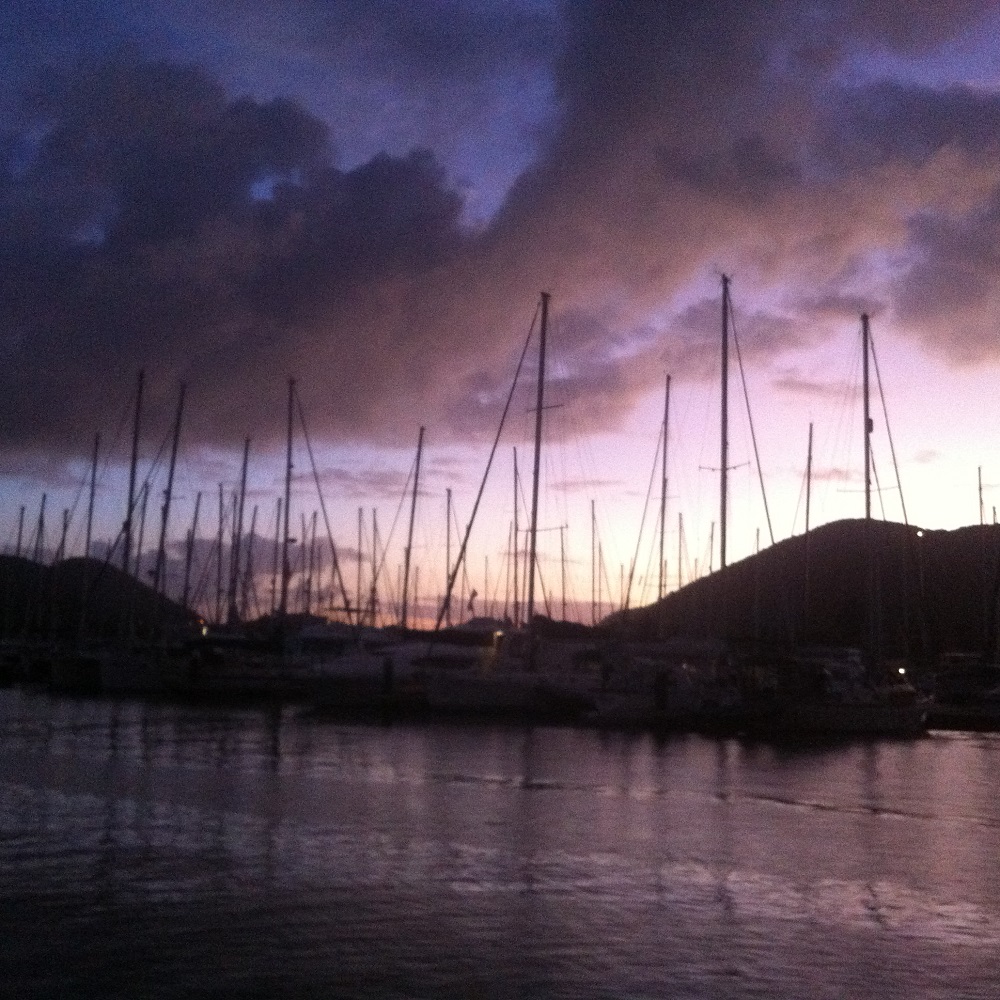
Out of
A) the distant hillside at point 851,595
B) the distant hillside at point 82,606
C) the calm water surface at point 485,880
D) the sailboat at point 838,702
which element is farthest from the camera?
the distant hillside at point 82,606

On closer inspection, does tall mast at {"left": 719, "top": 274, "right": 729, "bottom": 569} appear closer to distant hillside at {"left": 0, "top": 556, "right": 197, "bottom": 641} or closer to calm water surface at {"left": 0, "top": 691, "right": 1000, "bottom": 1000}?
calm water surface at {"left": 0, "top": 691, "right": 1000, "bottom": 1000}

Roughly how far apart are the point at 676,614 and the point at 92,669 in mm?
40423

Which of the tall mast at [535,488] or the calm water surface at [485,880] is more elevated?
the tall mast at [535,488]

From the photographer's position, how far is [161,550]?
65.5 metres

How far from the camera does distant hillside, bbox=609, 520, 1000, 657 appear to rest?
70750 millimetres

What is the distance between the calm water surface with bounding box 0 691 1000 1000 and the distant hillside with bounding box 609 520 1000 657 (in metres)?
34.7

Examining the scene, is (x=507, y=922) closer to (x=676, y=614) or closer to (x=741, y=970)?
(x=741, y=970)

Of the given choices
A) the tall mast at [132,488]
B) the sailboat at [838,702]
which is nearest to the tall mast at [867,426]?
the sailboat at [838,702]

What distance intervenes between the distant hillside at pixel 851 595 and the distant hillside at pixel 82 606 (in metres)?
26.1

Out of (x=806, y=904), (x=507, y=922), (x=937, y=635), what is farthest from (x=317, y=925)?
(x=937, y=635)

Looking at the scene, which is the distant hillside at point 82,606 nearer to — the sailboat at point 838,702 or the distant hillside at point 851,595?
the distant hillside at point 851,595

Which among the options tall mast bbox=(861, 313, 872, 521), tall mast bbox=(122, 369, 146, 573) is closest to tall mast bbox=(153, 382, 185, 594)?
tall mast bbox=(122, 369, 146, 573)

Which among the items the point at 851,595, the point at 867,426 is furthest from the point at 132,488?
the point at 851,595

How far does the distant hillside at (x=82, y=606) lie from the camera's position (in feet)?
240
